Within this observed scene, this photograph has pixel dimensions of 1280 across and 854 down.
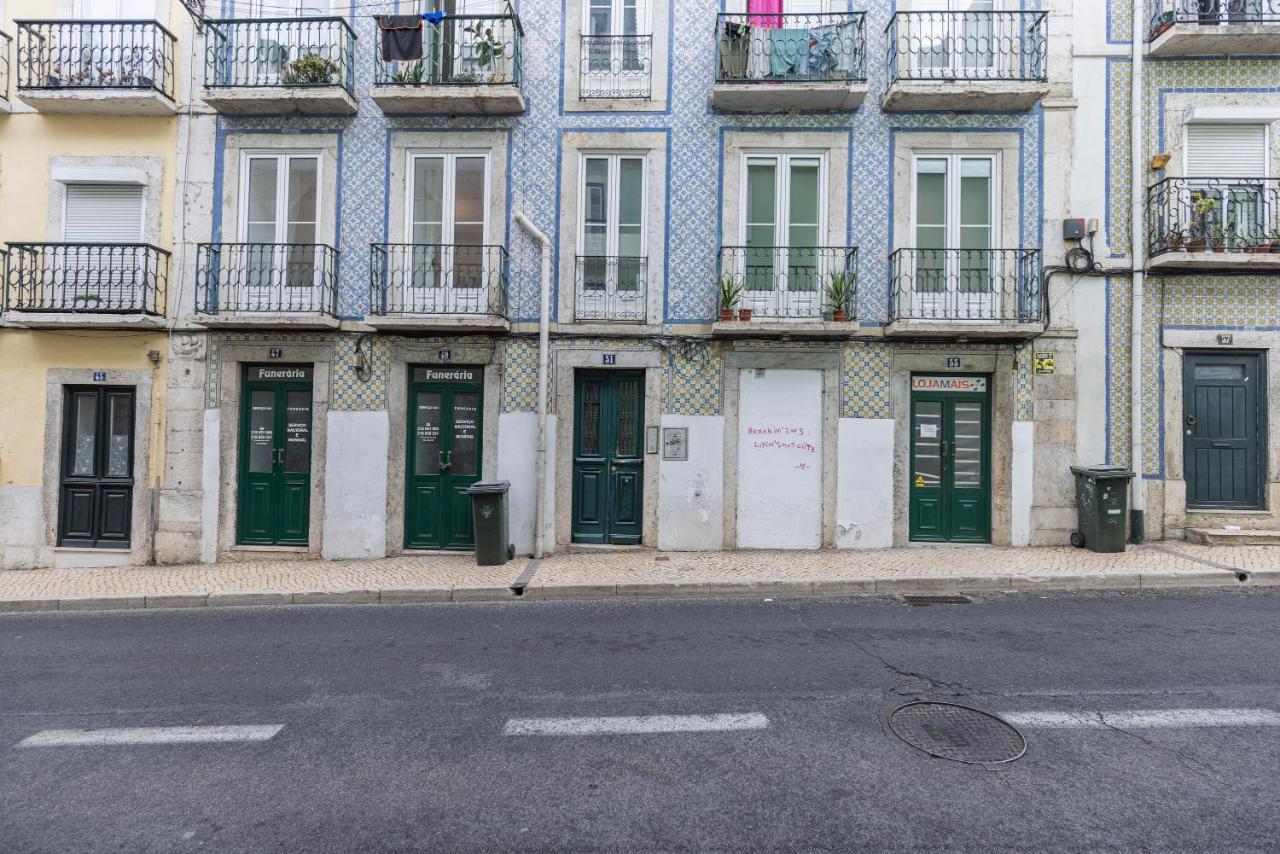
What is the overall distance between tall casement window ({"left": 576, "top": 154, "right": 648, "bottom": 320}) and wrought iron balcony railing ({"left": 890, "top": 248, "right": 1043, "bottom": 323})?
373 cm

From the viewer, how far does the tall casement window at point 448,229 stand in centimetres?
1025

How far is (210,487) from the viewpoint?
10.2 m

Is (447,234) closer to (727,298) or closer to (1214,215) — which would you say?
(727,298)

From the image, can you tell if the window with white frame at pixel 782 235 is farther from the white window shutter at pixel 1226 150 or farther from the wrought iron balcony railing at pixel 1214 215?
the white window shutter at pixel 1226 150

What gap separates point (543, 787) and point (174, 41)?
12.0m

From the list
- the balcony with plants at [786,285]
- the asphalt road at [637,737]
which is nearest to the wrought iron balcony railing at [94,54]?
the asphalt road at [637,737]

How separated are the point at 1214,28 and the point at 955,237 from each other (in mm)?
4162

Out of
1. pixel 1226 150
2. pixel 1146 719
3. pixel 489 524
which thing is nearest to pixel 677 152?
pixel 489 524

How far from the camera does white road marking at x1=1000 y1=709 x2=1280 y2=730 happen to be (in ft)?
13.5

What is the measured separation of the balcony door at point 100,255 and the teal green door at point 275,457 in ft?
6.49

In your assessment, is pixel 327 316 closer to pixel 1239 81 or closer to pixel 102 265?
pixel 102 265

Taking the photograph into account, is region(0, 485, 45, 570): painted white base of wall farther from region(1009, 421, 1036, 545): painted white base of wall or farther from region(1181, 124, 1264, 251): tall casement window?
region(1181, 124, 1264, 251): tall casement window

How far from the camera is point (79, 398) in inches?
412

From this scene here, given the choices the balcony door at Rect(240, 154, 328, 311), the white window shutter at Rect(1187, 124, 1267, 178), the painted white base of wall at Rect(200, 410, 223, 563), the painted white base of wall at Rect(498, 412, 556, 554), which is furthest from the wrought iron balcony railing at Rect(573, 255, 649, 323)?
the white window shutter at Rect(1187, 124, 1267, 178)
